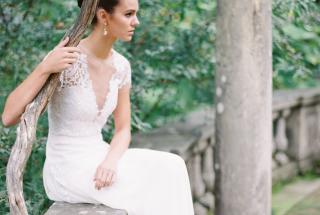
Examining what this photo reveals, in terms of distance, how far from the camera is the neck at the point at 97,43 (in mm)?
3488

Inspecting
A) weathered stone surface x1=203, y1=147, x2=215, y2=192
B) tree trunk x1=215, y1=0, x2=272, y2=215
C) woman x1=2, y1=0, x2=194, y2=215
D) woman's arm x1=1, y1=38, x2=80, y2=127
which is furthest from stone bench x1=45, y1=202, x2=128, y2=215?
weathered stone surface x1=203, y1=147, x2=215, y2=192

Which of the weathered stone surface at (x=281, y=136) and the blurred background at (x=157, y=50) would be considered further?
the weathered stone surface at (x=281, y=136)

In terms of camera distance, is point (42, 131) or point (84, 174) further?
point (42, 131)

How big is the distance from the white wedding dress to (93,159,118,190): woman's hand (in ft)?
0.13

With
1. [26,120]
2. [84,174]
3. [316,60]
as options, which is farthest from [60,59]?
[316,60]

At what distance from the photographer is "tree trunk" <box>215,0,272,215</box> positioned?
4281 millimetres

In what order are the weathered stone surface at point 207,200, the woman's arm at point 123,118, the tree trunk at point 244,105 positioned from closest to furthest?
the woman's arm at point 123,118 → the tree trunk at point 244,105 → the weathered stone surface at point 207,200

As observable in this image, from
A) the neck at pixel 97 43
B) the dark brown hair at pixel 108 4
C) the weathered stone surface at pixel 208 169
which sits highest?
the dark brown hair at pixel 108 4

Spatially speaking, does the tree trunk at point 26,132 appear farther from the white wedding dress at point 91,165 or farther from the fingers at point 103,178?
the fingers at point 103,178

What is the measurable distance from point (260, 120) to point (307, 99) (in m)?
3.02

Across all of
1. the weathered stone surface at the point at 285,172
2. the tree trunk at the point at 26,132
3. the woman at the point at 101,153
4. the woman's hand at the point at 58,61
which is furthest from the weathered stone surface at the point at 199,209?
the woman's hand at the point at 58,61

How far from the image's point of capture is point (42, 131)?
4586mm

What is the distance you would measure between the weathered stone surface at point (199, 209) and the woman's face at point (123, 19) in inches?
96.0

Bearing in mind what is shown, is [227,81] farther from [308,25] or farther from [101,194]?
[101,194]
